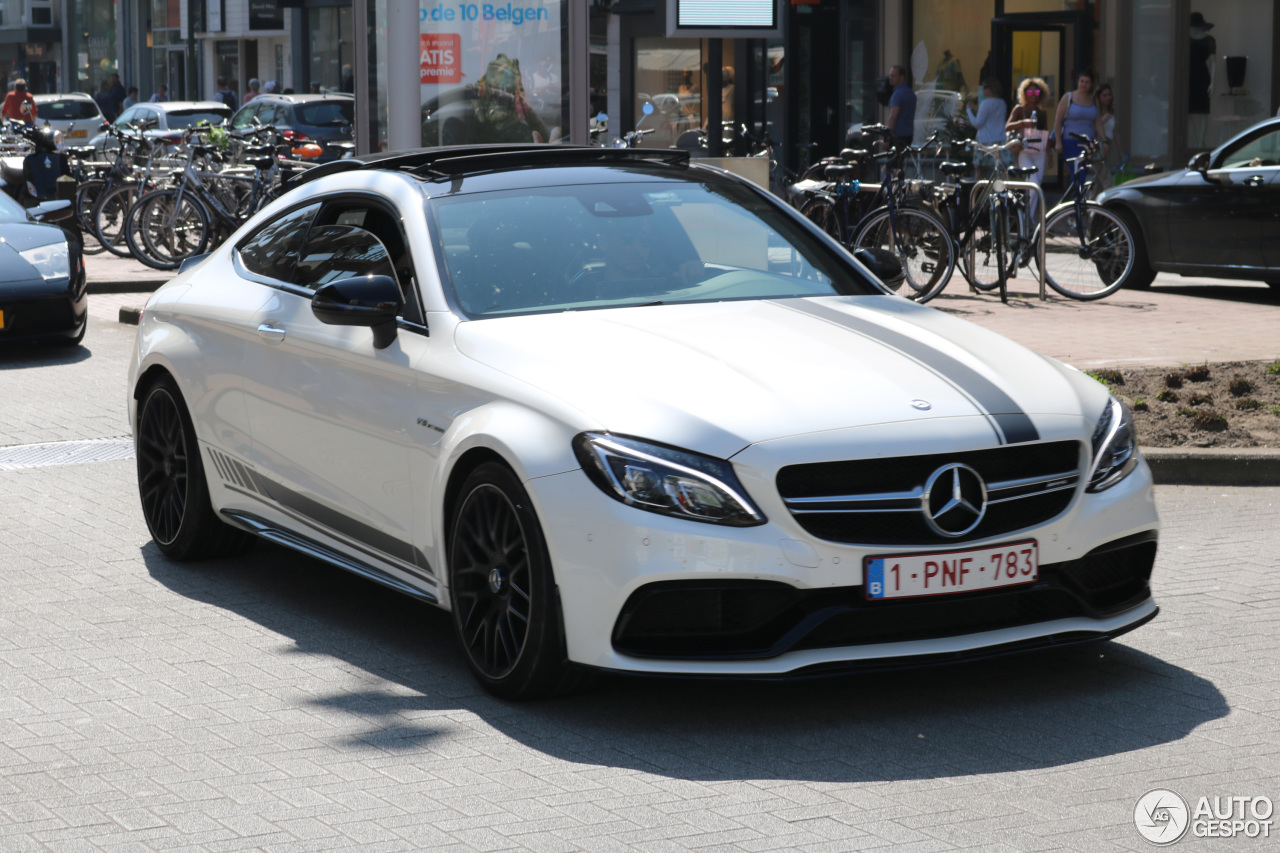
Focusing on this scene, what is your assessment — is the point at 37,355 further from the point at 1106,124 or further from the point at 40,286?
the point at 1106,124

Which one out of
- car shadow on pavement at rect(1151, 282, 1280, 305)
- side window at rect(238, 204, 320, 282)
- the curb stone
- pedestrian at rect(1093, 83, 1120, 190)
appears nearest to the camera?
side window at rect(238, 204, 320, 282)

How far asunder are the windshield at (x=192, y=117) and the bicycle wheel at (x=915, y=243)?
21.3 meters

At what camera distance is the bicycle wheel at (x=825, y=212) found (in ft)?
50.4

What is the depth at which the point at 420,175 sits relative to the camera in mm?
6027

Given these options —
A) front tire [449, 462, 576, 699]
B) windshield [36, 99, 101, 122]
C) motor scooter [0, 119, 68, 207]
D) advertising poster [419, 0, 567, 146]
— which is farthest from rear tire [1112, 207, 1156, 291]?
windshield [36, 99, 101, 122]

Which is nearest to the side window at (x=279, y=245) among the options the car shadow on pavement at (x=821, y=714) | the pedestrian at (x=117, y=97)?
the car shadow on pavement at (x=821, y=714)

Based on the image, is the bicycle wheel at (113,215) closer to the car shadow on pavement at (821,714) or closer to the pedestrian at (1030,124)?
the pedestrian at (1030,124)

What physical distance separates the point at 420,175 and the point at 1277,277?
10549 millimetres

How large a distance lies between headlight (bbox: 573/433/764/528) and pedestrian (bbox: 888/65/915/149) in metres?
22.0

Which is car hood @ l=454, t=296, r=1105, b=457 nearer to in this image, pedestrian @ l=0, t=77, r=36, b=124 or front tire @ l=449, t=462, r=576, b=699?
front tire @ l=449, t=462, r=576, b=699

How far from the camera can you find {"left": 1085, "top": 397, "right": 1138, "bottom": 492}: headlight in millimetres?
4918

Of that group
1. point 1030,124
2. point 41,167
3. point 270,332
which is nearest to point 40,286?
point 270,332

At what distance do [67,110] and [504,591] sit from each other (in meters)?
38.0

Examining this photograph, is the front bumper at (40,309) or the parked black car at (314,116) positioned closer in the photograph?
the front bumper at (40,309)
